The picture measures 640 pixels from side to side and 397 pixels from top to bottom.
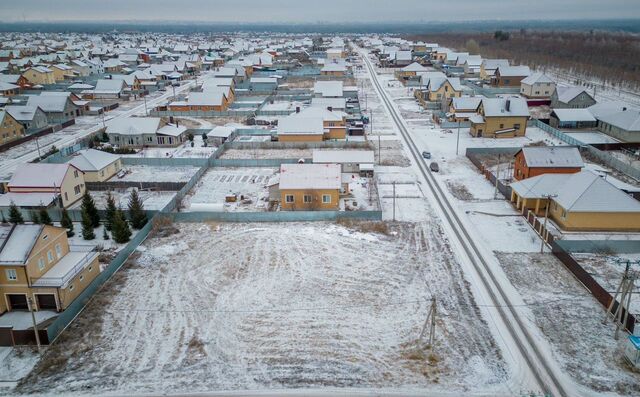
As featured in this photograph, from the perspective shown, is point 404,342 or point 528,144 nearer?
point 404,342

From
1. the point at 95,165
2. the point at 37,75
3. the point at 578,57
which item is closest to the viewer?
the point at 95,165

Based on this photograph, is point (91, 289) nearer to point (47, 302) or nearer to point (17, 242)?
point (47, 302)

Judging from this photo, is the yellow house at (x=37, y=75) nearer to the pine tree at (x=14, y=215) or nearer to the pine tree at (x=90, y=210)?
the pine tree at (x=14, y=215)

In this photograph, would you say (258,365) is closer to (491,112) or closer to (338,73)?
(491,112)

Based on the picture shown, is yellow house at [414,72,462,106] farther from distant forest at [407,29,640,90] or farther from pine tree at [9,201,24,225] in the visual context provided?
pine tree at [9,201,24,225]

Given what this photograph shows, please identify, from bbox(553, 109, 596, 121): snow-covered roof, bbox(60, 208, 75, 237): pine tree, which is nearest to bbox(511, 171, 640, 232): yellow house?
bbox(553, 109, 596, 121): snow-covered roof

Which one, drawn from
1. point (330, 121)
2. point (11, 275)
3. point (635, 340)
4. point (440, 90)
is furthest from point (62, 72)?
point (635, 340)

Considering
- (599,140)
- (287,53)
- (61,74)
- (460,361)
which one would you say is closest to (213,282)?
(460,361)
